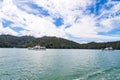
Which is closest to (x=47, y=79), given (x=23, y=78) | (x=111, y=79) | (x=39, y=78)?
(x=39, y=78)

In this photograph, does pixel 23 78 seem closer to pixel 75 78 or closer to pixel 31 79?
pixel 31 79

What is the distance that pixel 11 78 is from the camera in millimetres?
34969

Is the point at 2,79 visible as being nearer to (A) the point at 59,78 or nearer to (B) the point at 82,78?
(A) the point at 59,78

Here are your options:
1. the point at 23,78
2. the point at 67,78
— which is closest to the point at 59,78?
the point at 67,78

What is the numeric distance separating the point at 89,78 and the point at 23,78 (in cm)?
1183

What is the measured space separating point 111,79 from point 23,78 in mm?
15539

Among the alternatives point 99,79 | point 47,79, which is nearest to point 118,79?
point 99,79

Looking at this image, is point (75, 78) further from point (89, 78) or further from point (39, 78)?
point (39, 78)

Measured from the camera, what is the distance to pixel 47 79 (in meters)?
34.8

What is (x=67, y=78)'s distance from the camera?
3538 centimetres

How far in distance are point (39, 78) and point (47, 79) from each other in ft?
5.27

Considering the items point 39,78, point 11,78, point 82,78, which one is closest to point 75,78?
point 82,78

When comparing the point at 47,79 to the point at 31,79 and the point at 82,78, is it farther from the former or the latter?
the point at 82,78

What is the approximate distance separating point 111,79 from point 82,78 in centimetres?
506
